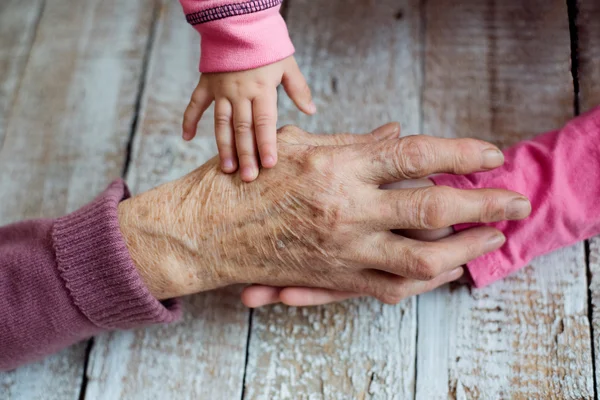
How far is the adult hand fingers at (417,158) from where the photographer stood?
2.88ft

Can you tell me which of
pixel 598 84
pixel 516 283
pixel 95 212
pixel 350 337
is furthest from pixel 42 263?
pixel 598 84

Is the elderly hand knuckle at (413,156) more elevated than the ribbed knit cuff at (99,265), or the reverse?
the elderly hand knuckle at (413,156)

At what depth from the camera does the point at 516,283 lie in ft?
3.41

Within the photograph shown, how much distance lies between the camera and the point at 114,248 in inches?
36.3

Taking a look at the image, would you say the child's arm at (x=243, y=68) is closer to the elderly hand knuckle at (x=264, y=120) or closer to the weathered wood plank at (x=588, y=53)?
the elderly hand knuckle at (x=264, y=120)

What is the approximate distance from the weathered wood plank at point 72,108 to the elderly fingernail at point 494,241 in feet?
2.44

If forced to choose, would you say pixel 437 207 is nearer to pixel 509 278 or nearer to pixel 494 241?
pixel 494 241

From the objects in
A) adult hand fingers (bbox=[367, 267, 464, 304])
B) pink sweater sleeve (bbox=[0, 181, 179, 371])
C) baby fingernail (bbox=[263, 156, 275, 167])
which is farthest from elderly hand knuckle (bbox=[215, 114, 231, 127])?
adult hand fingers (bbox=[367, 267, 464, 304])

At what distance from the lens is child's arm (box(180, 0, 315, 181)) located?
951 mm

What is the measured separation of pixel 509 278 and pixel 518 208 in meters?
0.21

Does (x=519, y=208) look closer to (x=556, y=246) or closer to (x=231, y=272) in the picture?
(x=556, y=246)

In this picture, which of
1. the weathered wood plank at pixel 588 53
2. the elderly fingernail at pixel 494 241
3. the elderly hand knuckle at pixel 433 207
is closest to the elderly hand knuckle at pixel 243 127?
the elderly hand knuckle at pixel 433 207

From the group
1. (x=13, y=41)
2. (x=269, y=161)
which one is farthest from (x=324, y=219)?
(x=13, y=41)

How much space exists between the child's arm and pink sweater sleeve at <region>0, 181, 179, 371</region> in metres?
0.22
